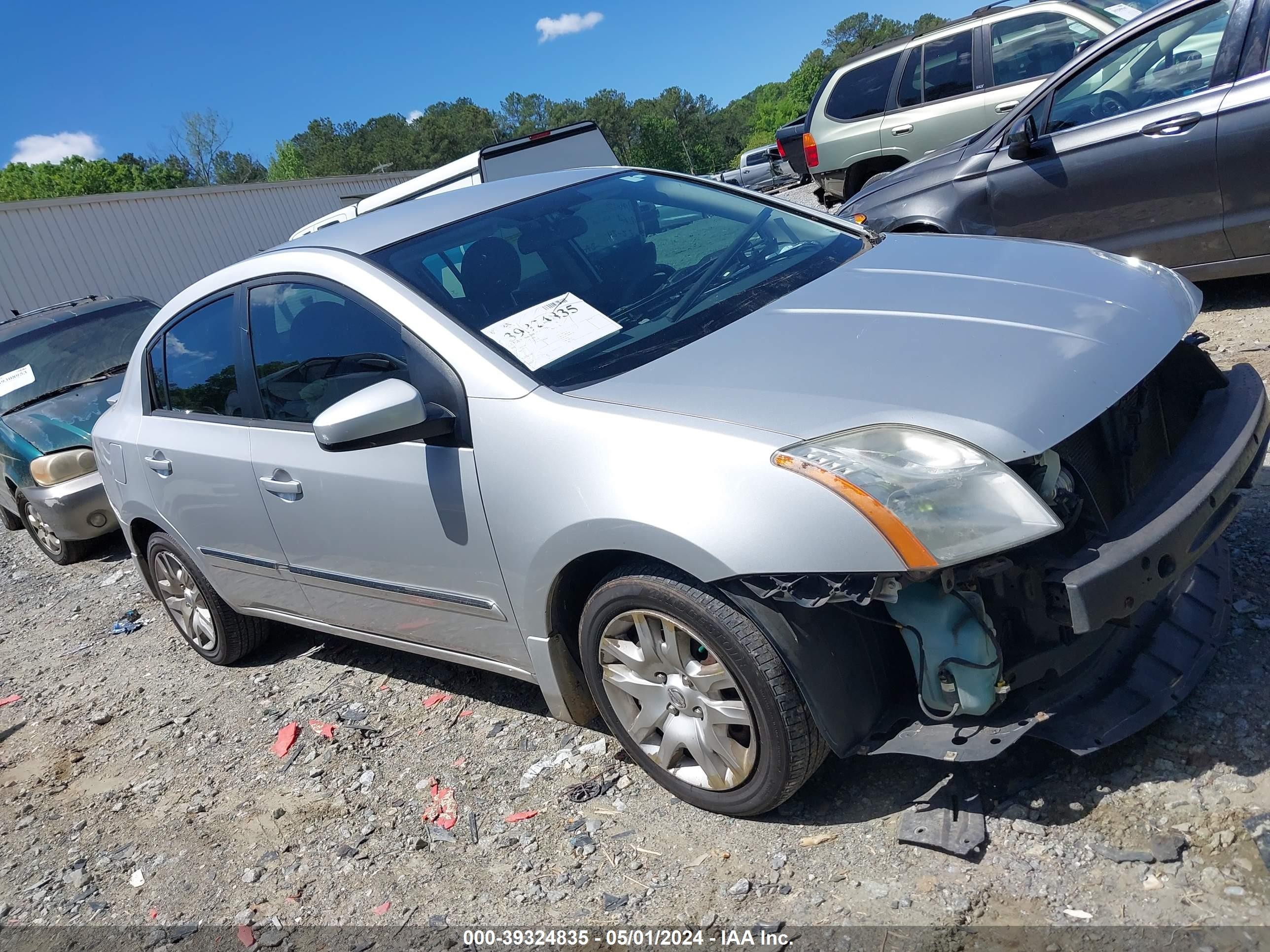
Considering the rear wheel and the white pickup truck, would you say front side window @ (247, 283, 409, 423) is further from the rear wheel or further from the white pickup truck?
the rear wheel

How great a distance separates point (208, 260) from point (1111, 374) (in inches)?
982

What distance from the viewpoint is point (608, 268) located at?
10.9 feet

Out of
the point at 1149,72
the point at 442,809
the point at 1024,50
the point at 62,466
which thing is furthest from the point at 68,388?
the point at 1024,50

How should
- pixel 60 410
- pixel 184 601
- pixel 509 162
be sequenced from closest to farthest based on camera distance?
1. pixel 184 601
2. pixel 60 410
3. pixel 509 162

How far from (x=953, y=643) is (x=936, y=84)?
8.08 m

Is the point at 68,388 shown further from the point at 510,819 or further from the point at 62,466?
the point at 510,819

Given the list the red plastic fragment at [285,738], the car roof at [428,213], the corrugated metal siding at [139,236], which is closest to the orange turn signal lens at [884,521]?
the car roof at [428,213]

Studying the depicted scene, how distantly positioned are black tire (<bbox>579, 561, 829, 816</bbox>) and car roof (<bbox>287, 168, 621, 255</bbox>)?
1542mm

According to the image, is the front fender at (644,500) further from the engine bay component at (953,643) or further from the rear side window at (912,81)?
the rear side window at (912,81)

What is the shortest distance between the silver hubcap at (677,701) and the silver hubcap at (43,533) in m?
6.05

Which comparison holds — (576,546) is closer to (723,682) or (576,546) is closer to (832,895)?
(723,682)

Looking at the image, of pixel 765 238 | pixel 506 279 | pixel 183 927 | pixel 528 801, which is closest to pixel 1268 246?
pixel 765 238

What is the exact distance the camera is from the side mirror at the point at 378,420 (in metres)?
2.74

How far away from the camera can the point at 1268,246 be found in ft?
16.6
